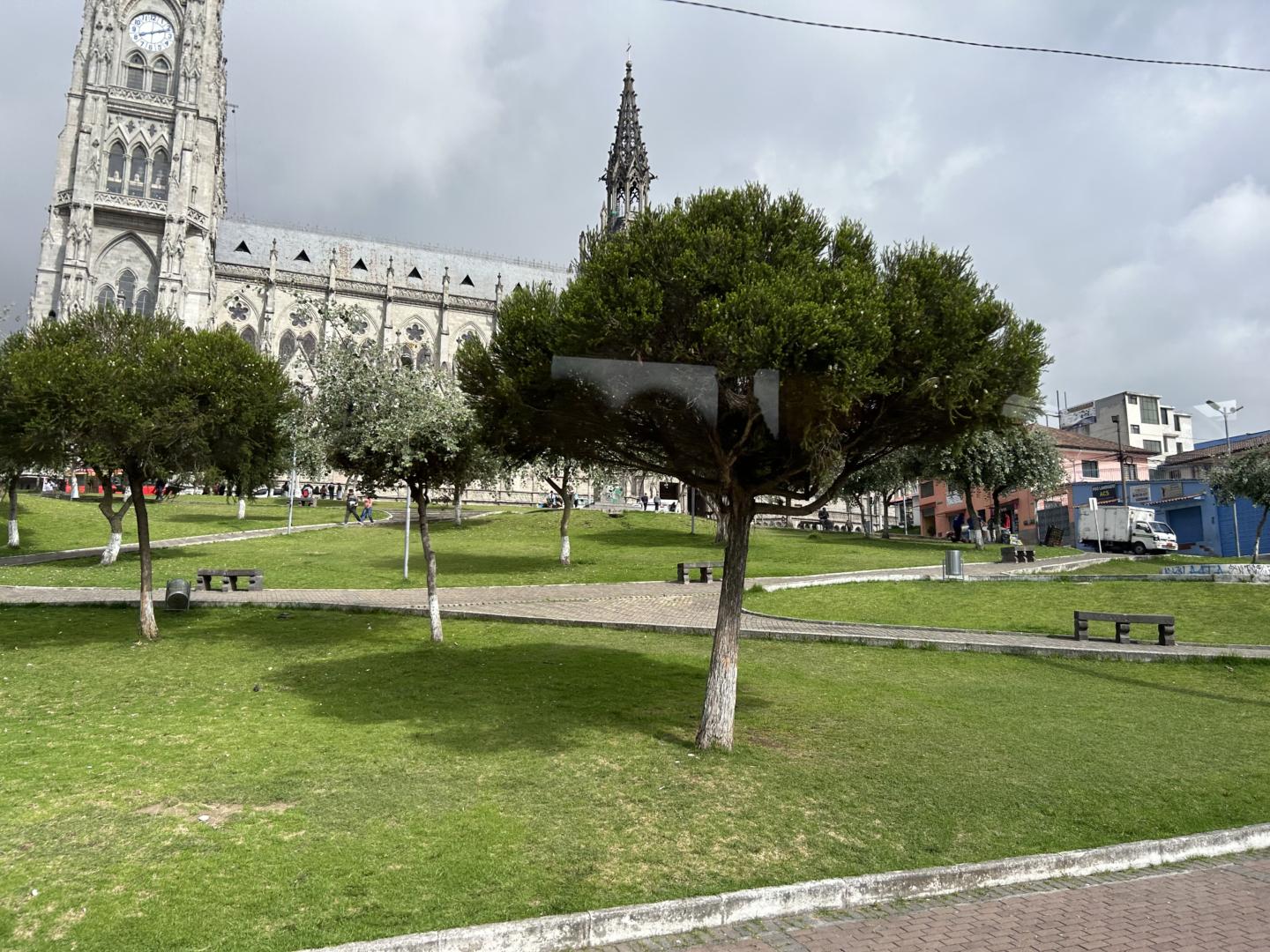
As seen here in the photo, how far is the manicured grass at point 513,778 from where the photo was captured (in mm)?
5113

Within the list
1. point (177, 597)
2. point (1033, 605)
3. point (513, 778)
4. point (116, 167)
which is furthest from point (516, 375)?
point (116, 167)

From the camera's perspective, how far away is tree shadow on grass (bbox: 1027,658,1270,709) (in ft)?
38.1

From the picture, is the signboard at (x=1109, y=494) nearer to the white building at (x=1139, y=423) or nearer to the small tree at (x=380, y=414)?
the white building at (x=1139, y=423)

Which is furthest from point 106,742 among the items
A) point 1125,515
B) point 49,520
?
point 1125,515

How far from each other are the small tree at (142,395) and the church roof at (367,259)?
67.3 meters

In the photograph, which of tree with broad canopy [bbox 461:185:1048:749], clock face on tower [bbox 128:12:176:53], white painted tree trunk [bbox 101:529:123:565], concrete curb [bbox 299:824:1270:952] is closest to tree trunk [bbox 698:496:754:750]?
tree with broad canopy [bbox 461:185:1048:749]

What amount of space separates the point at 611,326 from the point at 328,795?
508 cm

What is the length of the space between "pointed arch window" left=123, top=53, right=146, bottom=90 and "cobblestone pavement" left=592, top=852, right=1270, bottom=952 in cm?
8450

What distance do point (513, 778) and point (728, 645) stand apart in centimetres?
278

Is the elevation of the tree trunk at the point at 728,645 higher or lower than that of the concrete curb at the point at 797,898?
higher

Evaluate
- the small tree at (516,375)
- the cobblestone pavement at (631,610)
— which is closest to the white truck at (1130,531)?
the cobblestone pavement at (631,610)

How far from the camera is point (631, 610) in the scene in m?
18.4

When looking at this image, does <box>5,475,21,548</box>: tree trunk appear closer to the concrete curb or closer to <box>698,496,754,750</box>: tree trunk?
<box>698,496,754,750</box>: tree trunk

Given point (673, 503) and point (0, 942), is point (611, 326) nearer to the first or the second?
point (0, 942)
